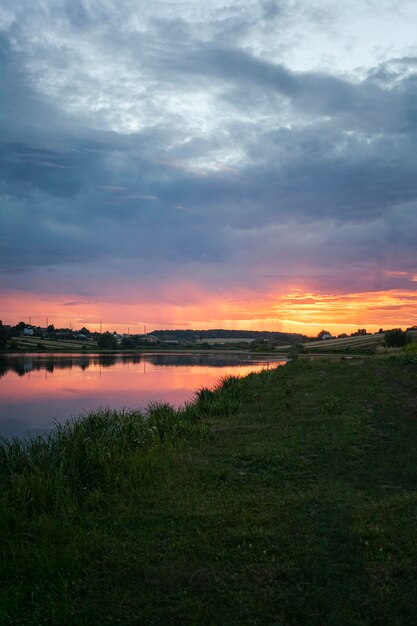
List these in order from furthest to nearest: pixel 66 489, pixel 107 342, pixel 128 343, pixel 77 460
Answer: pixel 128 343, pixel 107 342, pixel 77 460, pixel 66 489

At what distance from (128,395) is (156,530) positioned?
73.1 ft

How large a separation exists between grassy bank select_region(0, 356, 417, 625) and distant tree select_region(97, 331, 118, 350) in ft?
279

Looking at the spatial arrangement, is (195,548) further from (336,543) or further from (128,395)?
(128,395)

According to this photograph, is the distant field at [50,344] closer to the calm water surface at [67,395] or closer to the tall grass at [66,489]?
the calm water surface at [67,395]

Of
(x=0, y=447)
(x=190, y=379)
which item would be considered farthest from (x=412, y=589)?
(x=190, y=379)

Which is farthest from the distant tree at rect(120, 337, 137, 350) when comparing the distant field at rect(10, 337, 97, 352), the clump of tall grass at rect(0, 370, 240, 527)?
the clump of tall grass at rect(0, 370, 240, 527)

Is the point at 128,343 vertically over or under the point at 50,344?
over

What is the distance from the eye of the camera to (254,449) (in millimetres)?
9898

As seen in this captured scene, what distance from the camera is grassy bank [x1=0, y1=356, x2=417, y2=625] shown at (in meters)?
4.28

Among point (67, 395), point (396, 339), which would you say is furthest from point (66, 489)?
point (396, 339)

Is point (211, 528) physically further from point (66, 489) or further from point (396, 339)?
point (396, 339)

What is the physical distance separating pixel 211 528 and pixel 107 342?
92019mm

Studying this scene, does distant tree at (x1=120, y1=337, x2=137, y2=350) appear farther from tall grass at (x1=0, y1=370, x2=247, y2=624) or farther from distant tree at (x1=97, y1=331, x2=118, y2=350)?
tall grass at (x1=0, y1=370, x2=247, y2=624)

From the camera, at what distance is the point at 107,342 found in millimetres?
95812
